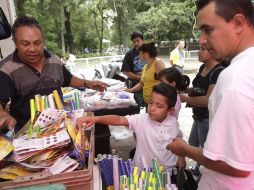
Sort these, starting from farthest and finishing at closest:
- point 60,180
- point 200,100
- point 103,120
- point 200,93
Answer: point 200,93, point 200,100, point 103,120, point 60,180

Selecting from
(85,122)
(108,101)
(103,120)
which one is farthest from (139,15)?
(85,122)

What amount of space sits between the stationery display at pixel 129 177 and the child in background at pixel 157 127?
42 cm

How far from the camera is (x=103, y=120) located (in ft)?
6.01

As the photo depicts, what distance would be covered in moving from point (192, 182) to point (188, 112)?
4436 mm

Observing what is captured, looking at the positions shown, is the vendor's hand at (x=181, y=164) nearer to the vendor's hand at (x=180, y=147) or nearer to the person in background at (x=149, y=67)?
the vendor's hand at (x=180, y=147)

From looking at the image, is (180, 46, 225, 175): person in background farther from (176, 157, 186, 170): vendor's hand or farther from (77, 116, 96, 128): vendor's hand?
(77, 116, 96, 128): vendor's hand

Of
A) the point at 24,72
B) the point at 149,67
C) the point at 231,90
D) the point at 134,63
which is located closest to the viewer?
the point at 231,90

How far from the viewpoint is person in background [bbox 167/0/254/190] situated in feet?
3.24

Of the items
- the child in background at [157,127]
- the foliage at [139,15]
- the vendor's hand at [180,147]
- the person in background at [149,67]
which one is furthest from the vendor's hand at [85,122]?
the foliage at [139,15]

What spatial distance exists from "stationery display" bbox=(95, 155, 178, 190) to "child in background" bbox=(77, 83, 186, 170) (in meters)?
0.42

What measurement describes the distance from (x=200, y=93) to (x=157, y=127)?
2.49 feet

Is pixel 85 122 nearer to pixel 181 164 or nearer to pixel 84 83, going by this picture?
pixel 181 164

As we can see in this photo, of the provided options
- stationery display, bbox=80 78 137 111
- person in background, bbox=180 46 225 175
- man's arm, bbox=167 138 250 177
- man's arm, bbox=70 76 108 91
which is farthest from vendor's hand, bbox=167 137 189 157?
stationery display, bbox=80 78 137 111

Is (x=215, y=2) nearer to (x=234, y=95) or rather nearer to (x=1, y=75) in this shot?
(x=234, y=95)
